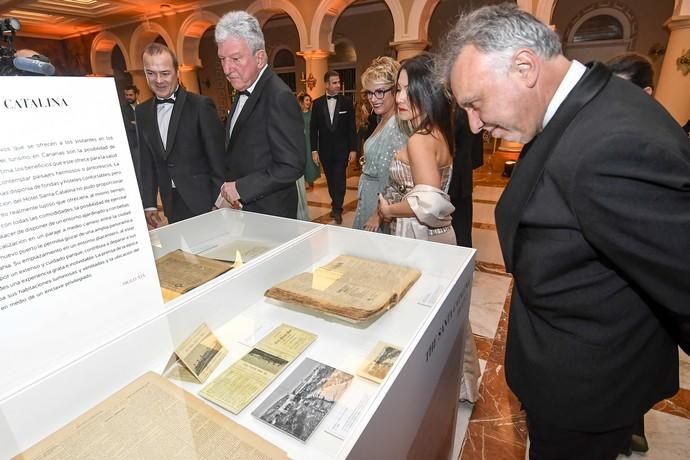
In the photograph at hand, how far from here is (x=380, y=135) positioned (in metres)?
2.08

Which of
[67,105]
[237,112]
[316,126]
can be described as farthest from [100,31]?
[67,105]

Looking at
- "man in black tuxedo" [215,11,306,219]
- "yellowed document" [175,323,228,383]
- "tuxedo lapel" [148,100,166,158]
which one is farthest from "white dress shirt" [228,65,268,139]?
"yellowed document" [175,323,228,383]

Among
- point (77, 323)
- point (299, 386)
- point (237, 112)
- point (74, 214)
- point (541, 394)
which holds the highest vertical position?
point (237, 112)

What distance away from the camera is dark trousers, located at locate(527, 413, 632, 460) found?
1022 mm

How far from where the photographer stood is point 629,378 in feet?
3.05

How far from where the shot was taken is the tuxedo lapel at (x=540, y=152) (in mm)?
812

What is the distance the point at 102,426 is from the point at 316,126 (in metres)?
4.59

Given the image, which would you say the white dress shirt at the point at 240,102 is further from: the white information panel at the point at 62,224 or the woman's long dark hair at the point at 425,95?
the white information panel at the point at 62,224

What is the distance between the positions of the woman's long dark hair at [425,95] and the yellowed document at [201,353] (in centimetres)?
113

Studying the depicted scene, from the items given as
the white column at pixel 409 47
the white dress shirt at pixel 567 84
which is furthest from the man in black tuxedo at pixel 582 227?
the white column at pixel 409 47

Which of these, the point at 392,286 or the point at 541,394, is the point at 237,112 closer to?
the point at 392,286

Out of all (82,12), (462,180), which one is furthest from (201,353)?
(82,12)

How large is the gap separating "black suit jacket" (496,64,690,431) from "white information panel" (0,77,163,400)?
0.88 metres

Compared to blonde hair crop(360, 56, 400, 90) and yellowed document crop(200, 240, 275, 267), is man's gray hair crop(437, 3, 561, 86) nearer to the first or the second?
yellowed document crop(200, 240, 275, 267)
